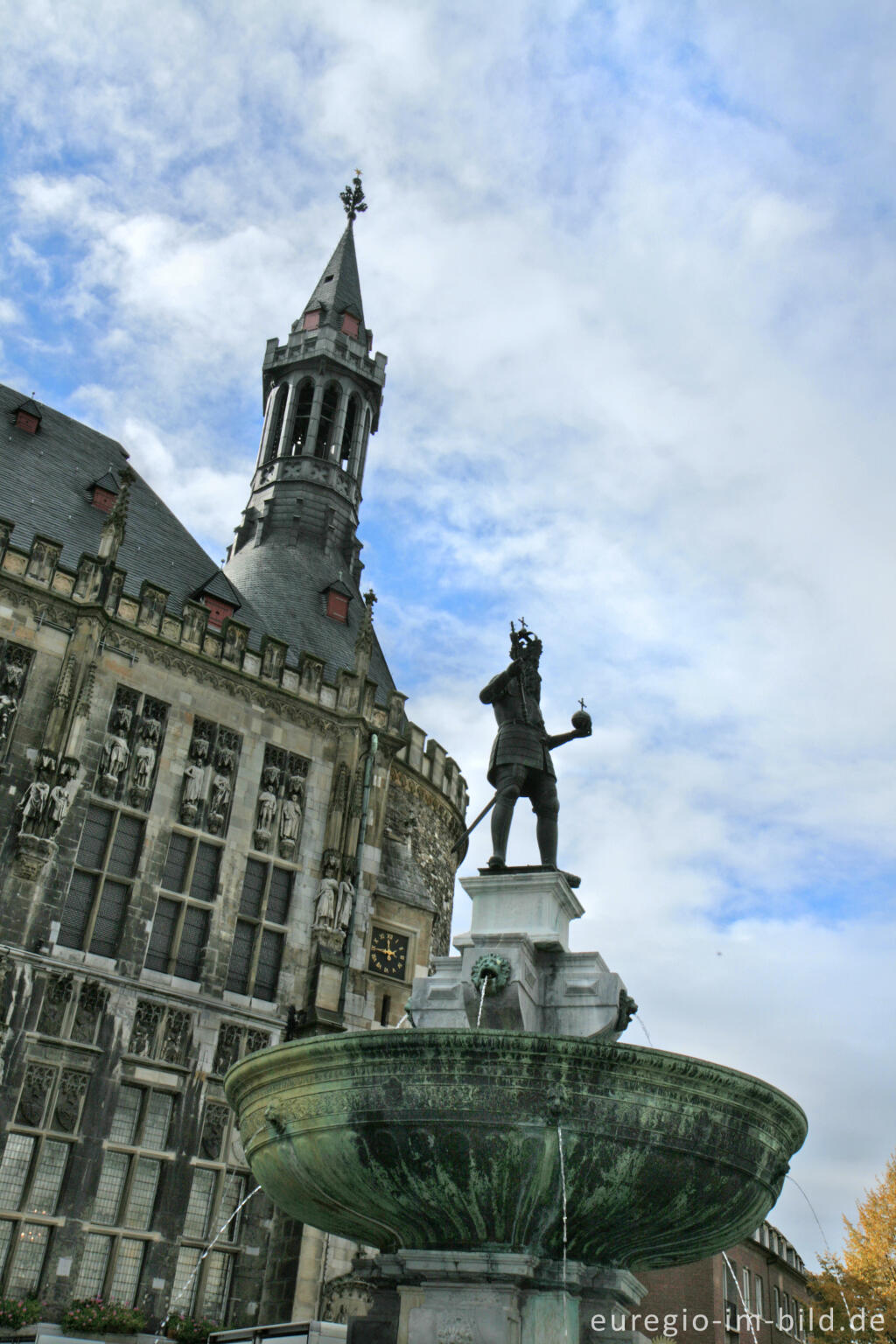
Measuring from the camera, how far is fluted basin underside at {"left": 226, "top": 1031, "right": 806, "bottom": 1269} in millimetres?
6508

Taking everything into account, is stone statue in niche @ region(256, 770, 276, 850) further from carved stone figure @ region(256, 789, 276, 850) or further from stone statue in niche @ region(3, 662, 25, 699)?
stone statue in niche @ region(3, 662, 25, 699)

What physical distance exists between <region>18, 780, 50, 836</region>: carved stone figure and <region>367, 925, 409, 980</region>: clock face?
284 inches

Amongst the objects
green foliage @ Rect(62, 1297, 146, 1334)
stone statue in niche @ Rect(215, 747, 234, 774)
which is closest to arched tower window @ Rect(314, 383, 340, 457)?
stone statue in niche @ Rect(215, 747, 234, 774)

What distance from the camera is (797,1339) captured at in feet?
124

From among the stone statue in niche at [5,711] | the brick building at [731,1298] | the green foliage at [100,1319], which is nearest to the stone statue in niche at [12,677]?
the stone statue in niche at [5,711]

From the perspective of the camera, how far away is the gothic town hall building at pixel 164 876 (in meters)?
18.7

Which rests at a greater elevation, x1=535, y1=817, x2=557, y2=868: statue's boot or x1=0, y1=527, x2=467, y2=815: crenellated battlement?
x1=0, y1=527, x2=467, y2=815: crenellated battlement

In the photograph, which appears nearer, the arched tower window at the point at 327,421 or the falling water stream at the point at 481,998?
the falling water stream at the point at 481,998

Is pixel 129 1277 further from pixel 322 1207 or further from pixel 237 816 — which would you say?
pixel 322 1207

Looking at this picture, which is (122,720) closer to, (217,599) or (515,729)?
(217,599)

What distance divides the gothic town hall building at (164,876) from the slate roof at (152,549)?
Result: 97mm

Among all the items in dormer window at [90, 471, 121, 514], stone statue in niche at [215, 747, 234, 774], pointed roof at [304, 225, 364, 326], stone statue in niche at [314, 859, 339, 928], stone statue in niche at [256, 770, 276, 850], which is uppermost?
pointed roof at [304, 225, 364, 326]

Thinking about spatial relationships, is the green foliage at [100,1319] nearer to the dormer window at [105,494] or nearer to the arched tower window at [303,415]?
the dormer window at [105,494]

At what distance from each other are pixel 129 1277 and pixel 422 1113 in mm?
14613
